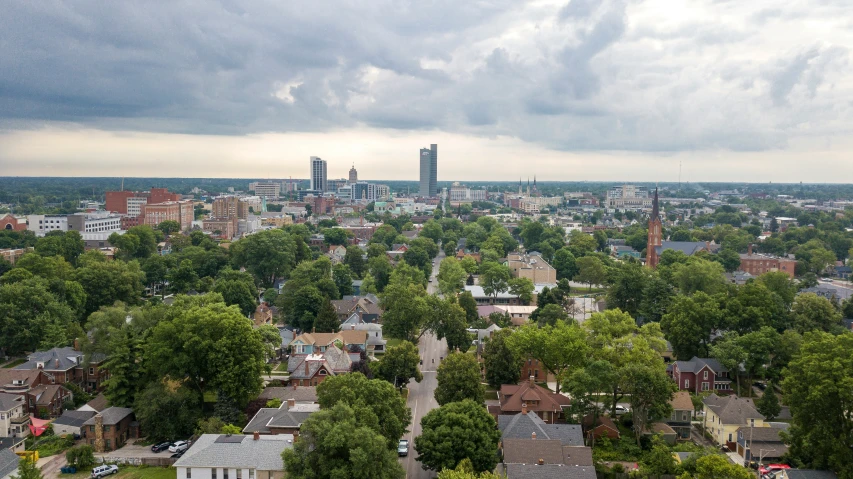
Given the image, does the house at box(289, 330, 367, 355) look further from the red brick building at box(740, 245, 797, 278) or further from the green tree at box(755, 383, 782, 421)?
the red brick building at box(740, 245, 797, 278)

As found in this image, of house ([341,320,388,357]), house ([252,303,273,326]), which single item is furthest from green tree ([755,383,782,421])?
house ([252,303,273,326])

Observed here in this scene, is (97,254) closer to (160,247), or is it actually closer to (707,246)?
(160,247)

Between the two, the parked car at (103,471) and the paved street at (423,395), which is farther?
the paved street at (423,395)

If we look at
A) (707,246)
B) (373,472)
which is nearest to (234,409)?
(373,472)

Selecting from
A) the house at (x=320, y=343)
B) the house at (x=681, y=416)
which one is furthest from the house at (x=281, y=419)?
the house at (x=681, y=416)

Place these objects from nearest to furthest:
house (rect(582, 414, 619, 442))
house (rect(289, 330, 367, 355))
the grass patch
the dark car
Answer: the dark car
house (rect(582, 414, 619, 442))
the grass patch
house (rect(289, 330, 367, 355))

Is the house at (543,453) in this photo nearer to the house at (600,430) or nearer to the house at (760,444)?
the house at (600,430)
